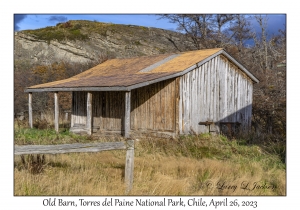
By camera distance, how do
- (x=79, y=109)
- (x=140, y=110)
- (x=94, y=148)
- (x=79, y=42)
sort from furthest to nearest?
(x=79, y=42) → (x=79, y=109) → (x=140, y=110) → (x=94, y=148)

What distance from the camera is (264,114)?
21.1 meters

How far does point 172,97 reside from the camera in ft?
53.1

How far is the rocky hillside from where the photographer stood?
163 ft

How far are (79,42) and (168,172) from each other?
4457 cm

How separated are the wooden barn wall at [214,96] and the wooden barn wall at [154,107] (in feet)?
1.41

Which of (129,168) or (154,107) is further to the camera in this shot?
(154,107)

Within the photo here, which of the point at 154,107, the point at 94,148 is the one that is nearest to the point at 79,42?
the point at 154,107

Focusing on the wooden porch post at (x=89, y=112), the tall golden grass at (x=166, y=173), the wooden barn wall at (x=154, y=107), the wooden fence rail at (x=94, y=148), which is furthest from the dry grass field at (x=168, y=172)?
the wooden porch post at (x=89, y=112)

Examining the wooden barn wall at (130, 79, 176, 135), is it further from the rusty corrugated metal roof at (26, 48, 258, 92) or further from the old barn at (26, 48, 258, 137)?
the rusty corrugated metal roof at (26, 48, 258, 92)

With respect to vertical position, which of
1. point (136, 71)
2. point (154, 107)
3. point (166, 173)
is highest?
point (136, 71)

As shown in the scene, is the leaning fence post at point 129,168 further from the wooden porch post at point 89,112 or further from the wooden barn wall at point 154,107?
the wooden porch post at point 89,112

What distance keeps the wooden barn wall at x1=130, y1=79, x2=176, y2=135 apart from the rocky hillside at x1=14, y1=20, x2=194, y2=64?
3053 cm

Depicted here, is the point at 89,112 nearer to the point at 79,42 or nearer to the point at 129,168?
the point at 129,168

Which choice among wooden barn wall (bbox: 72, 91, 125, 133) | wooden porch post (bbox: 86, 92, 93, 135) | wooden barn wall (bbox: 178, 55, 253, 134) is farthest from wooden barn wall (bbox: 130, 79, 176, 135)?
wooden porch post (bbox: 86, 92, 93, 135)
